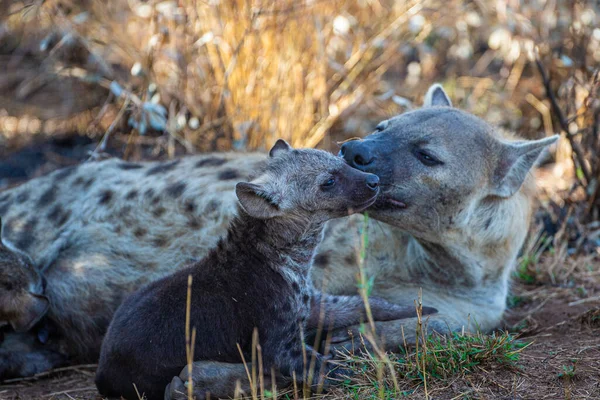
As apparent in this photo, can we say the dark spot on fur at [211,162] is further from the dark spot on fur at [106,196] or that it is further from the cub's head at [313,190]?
the cub's head at [313,190]

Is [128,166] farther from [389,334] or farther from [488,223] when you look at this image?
[488,223]

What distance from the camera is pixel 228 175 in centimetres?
403

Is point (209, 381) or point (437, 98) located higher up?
point (437, 98)

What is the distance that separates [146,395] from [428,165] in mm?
1561

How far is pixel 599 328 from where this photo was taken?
11.6 ft

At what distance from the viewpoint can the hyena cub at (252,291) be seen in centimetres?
292

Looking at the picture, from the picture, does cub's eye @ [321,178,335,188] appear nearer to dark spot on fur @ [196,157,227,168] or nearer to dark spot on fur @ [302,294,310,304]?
dark spot on fur @ [302,294,310,304]

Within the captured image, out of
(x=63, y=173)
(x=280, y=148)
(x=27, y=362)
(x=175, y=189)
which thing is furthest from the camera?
(x=63, y=173)

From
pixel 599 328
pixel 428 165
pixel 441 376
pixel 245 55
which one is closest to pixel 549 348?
pixel 599 328

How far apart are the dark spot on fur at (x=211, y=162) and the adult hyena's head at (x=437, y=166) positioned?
0.99 metres

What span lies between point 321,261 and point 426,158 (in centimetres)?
71

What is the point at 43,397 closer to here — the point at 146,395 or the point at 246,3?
the point at 146,395

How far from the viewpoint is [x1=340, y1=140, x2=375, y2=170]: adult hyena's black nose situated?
11.0ft

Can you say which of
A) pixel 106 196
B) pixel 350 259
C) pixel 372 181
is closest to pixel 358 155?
pixel 372 181
